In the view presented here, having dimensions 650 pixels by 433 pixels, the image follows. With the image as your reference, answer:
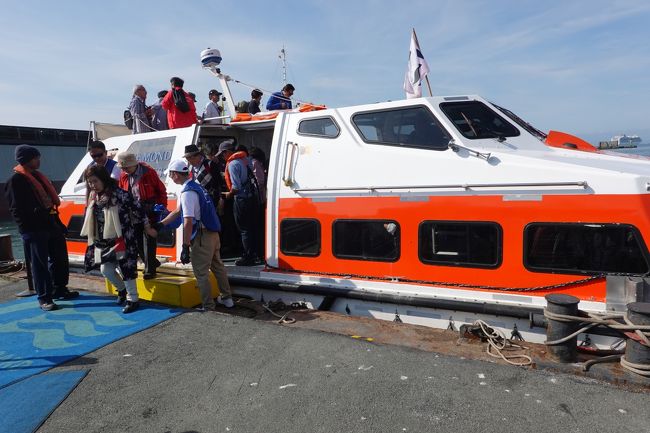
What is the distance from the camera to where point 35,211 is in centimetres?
462

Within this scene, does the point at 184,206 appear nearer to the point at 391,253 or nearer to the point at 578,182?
the point at 391,253

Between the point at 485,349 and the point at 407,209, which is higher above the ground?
the point at 407,209

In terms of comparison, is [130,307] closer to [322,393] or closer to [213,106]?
[322,393]

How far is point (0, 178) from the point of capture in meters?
24.7

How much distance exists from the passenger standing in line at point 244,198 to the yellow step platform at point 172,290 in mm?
722

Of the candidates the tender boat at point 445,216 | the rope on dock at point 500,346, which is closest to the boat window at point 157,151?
the tender boat at point 445,216

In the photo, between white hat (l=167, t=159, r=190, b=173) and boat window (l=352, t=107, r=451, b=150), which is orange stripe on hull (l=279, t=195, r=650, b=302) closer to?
boat window (l=352, t=107, r=451, b=150)

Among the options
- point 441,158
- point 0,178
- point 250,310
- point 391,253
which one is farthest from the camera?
point 0,178

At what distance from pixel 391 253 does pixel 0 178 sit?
27988 mm

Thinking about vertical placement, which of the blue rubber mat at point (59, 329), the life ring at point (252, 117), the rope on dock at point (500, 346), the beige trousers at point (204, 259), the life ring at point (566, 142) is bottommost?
the rope on dock at point (500, 346)

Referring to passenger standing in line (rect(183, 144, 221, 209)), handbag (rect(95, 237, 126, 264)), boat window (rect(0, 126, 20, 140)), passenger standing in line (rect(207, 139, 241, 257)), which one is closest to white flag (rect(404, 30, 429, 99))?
passenger standing in line (rect(207, 139, 241, 257))

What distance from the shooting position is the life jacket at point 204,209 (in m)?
4.38

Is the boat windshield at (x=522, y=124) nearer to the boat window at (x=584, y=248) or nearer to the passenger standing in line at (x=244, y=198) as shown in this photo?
the boat window at (x=584, y=248)

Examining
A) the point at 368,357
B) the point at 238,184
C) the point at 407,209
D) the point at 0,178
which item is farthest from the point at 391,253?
the point at 0,178
